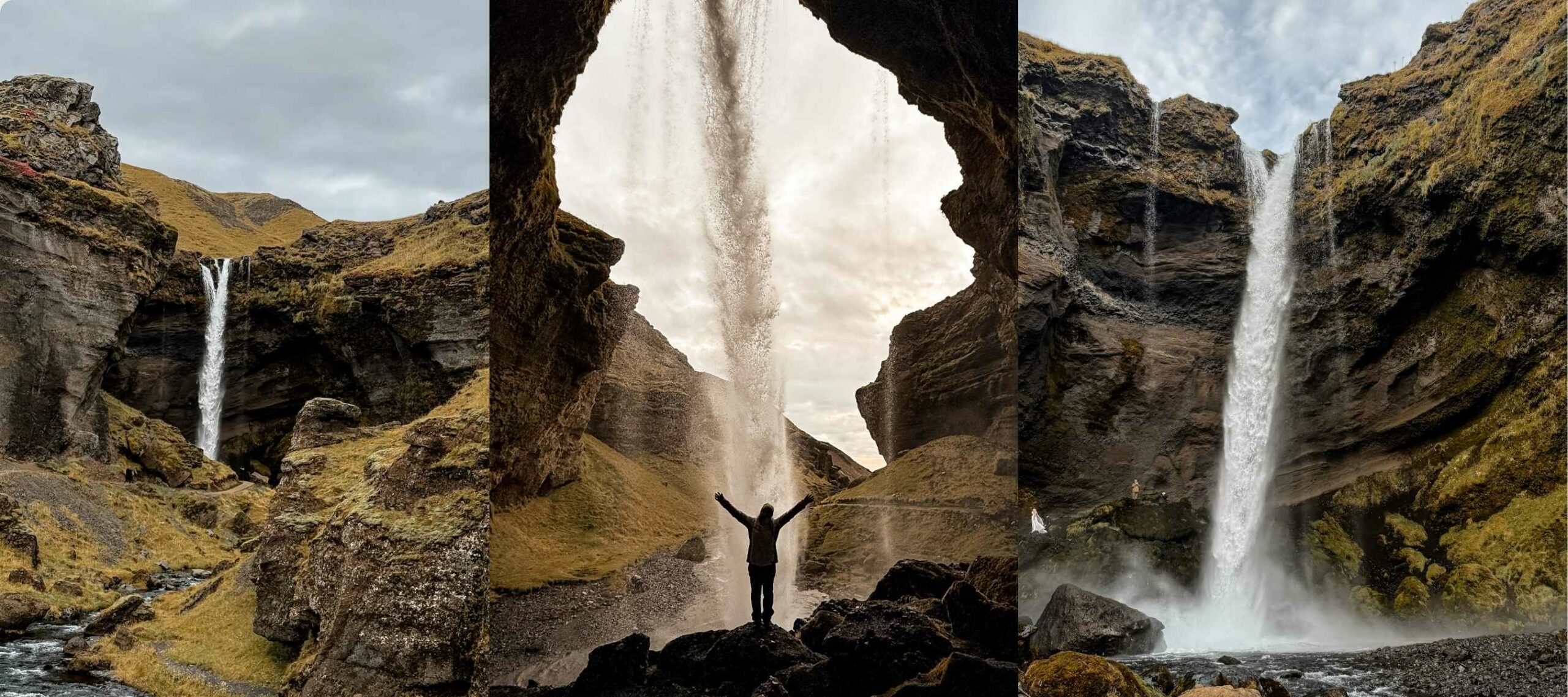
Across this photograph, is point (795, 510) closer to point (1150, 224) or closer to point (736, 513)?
point (736, 513)

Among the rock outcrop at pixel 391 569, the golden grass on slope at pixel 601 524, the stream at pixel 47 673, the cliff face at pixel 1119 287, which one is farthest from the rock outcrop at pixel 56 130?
the cliff face at pixel 1119 287

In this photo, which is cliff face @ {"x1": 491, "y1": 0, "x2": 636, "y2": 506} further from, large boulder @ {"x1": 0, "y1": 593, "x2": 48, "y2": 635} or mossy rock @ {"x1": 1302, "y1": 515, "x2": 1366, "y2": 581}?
mossy rock @ {"x1": 1302, "y1": 515, "x2": 1366, "y2": 581}

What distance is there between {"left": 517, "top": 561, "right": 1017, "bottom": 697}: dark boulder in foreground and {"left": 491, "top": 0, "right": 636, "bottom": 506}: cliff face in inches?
51.8

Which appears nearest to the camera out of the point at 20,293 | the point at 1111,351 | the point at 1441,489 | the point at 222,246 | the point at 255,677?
the point at 255,677

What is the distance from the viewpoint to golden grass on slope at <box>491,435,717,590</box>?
514cm

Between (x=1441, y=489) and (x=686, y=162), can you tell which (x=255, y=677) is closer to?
(x=686, y=162)

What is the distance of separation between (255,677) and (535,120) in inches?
502

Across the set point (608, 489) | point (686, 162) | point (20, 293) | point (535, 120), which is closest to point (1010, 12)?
point (686, 162)

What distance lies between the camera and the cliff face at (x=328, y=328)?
2167 centimetres

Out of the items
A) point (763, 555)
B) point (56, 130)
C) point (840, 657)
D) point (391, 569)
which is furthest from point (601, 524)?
point (56, 130)

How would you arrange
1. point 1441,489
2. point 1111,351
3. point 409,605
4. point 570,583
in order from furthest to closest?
point 1111,351, point 1441,489, point 409,605, point 570,583

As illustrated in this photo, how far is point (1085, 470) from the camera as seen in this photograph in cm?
2527

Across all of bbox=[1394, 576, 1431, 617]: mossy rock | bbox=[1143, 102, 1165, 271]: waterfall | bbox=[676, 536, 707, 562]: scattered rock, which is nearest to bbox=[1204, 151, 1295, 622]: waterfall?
bbox=[1143, 102, 1165, 271]: waterfall

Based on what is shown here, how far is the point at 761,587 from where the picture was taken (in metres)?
4.76
